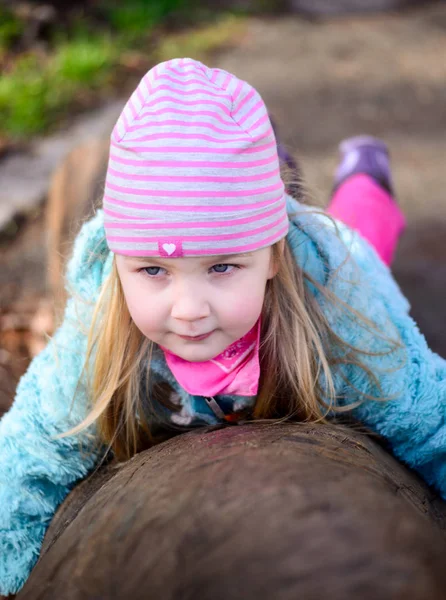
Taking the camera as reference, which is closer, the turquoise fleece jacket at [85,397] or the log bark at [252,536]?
the log bark at [252,536]

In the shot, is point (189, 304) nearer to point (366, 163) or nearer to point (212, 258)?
point (212, 258)

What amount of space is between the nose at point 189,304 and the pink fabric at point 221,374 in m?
0.23

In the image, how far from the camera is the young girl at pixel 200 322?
1.32 m

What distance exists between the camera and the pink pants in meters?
2.53

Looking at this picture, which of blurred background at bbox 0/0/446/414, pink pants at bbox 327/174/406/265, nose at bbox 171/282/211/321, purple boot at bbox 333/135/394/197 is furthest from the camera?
blurred background at bbox 0/0/446/414

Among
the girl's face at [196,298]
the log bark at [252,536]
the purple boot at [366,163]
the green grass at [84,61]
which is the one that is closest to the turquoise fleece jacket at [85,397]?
the girl's face at [196,298]

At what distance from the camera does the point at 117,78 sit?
4.78 meters

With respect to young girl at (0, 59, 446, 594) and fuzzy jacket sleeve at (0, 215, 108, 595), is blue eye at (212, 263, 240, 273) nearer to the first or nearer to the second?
young girl at (0, 59, 446, 594)

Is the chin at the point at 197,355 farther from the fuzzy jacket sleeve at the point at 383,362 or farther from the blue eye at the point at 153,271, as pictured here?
the fuzzy jacket sleeve at the point at 383,362

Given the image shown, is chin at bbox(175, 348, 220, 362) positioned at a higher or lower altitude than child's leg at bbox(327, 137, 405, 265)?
higher

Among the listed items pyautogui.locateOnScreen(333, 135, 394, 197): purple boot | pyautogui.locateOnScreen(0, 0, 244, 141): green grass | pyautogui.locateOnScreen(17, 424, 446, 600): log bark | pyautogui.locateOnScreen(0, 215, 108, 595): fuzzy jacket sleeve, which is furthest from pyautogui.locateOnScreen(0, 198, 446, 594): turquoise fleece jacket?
pyautogui.locateOnScreen(0, 0, 244, 141): green grass

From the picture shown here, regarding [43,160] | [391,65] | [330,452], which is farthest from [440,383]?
[391,65]

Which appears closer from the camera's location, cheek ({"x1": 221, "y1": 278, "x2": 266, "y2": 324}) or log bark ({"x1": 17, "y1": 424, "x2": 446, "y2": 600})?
log bark ({"x1": 17, "y1": 424, "x2": 446, "y2": 600})

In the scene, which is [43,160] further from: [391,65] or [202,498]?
[202,498]
